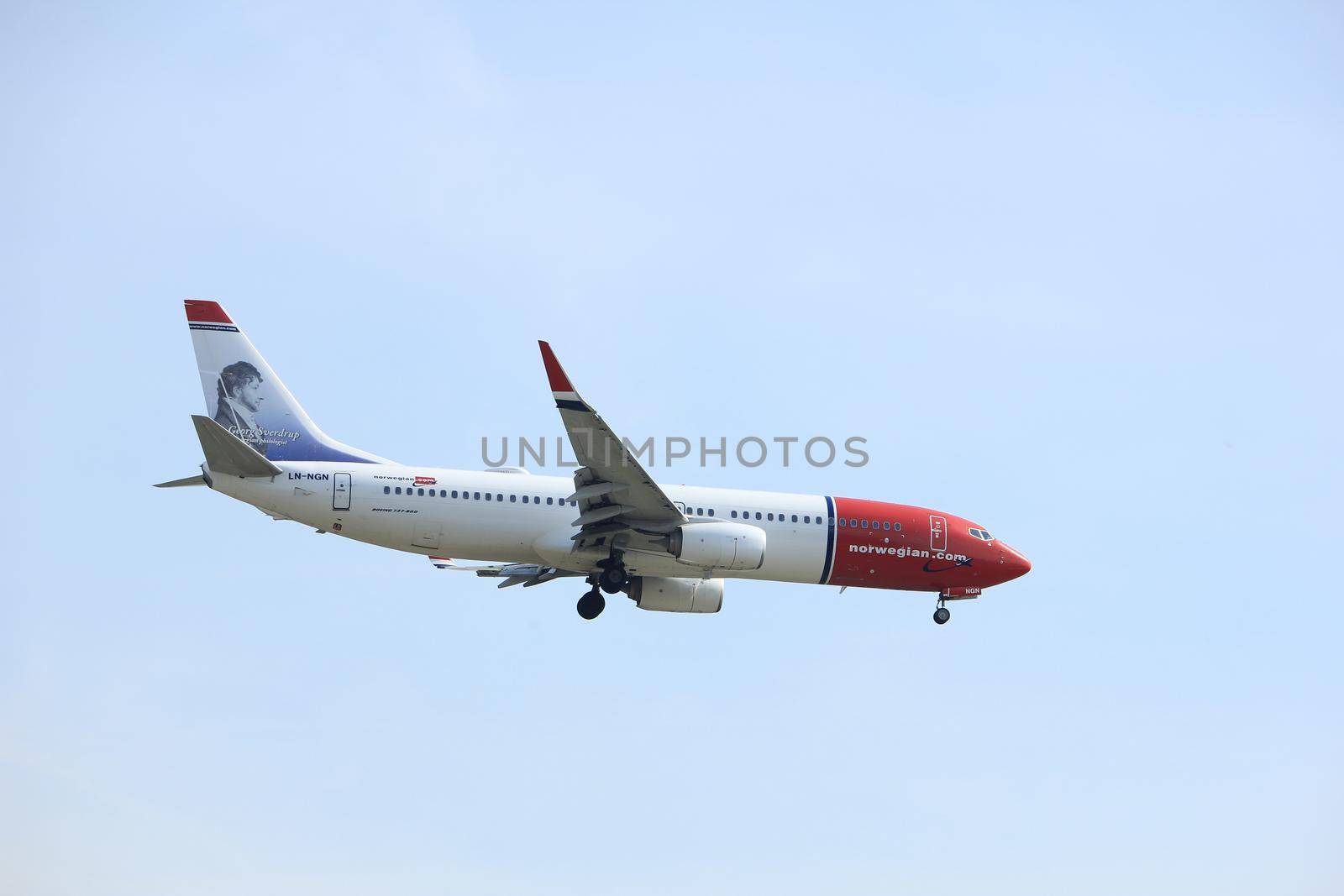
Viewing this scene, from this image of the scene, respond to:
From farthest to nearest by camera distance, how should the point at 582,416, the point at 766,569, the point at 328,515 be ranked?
the point at 766,569, the point at 328,515, the point at 582,416

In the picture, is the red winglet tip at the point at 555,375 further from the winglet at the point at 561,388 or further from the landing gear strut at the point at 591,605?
the landing gear strut at the point at 591,605

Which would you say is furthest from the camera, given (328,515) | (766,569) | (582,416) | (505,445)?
(505,445)

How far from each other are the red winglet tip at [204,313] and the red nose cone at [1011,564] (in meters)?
23.3

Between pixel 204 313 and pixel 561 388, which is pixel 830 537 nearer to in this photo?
pixel 561 388

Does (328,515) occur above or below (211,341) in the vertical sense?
below

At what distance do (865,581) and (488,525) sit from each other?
37.1 ft

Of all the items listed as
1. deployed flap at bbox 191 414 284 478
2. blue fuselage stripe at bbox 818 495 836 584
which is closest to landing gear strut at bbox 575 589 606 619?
blue fuselage stripe at bbox 818 495 836 584

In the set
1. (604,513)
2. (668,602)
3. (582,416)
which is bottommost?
(668,602)

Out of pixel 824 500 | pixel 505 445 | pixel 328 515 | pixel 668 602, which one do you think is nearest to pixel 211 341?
pixel 328 515

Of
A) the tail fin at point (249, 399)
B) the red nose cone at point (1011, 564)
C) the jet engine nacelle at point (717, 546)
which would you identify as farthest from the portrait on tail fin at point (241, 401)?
the red nose cone at point (1011, 564)

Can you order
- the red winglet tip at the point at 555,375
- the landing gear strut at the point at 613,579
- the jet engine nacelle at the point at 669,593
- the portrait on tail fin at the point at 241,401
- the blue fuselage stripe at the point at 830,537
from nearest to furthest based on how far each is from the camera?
the red winglet tip at the point at 555,375, the portrait on tail fin at the point at 241,401, the landing gear strut at the point at 613,579, the blue fuselage stripe at the point at 830,537, the jet engine nacelle at the point at 669,593

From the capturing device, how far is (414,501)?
132ft

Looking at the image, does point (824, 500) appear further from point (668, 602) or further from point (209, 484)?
point (209, 484)

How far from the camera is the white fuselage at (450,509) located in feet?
131
